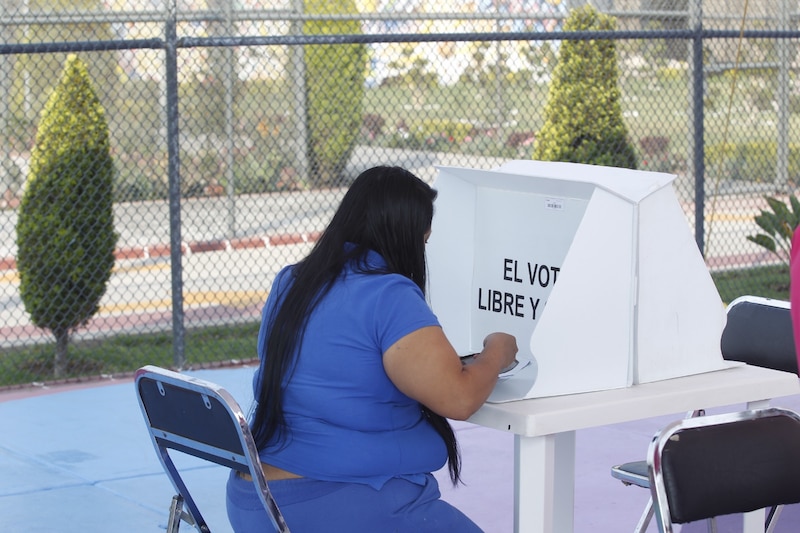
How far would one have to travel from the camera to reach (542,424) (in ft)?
8.29

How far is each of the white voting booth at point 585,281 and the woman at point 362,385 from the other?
0.19 metres

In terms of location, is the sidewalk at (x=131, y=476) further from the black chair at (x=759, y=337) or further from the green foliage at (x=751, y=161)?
the green foliage at (x=751, y=161)

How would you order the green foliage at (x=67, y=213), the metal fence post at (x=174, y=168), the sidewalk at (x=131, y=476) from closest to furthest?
the sidewalk at (x=131, y=476)
the metal fence post at (x=174, y=168)
the green foliage at (x=67, y=213)

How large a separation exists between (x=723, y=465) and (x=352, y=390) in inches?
31.2

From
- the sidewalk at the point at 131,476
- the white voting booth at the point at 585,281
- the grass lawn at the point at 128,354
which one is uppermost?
the white voting booth at the point at 585,281

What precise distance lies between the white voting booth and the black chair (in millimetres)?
608

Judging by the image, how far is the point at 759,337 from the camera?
3.57 meters

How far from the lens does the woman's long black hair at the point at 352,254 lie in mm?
2613

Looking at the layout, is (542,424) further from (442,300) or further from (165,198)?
(165,198)

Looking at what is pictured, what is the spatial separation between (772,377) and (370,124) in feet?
39.3

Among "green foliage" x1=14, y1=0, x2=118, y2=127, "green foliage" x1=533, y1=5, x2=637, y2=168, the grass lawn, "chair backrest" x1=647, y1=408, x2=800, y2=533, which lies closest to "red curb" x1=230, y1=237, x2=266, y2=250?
"green foliage" x1=14, y1=0, x2=118, y2=127

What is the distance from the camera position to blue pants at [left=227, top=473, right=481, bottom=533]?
101 inches

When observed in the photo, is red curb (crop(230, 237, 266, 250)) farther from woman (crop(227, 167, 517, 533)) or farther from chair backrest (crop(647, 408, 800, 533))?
chair backrest (crop(647, 408, 800, 533))

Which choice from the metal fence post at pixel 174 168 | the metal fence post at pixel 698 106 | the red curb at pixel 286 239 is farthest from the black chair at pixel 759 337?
the red curb at pixel 286 239
